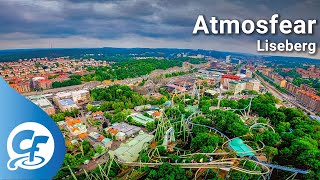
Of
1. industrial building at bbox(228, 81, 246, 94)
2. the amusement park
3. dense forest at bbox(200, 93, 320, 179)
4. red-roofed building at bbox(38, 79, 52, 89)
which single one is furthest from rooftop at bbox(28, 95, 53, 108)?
industrial building at bbox(228, 81, 246, 94)

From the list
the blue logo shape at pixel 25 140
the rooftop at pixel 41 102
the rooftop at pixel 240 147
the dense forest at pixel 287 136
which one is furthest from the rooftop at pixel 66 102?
the blue logo shape at pixel 25 140

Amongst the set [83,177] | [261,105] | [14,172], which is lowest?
[83,177]

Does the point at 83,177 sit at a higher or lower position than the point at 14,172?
lower

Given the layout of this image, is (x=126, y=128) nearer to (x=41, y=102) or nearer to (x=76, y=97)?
(x=76, y=97)

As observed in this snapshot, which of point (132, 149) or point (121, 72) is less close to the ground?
point (121, 72)

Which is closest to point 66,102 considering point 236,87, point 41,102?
point 41,102

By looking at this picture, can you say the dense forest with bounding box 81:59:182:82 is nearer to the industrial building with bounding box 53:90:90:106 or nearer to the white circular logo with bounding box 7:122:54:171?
the industrial building with bounding box 53:90:90:106

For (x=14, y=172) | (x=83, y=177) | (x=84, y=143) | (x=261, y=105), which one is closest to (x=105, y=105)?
(x=84, y=143)

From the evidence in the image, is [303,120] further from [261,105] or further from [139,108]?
[139,108]
